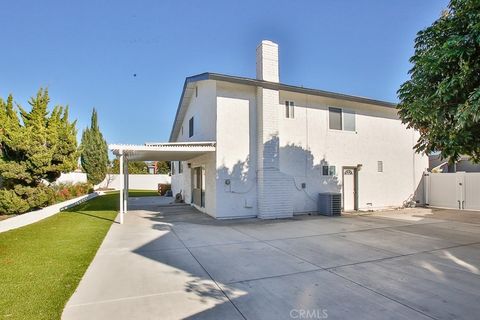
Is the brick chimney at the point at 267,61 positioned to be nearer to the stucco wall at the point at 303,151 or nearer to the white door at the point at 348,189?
the stucco wall at the point at 303,151

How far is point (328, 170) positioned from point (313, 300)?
9922 millimetres

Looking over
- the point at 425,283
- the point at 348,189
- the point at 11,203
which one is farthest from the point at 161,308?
the point at 348,189

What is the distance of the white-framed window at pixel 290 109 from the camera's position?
40.4ft

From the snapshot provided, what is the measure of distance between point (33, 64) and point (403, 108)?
1652cm

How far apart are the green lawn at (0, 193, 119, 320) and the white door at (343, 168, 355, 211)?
10.4 m

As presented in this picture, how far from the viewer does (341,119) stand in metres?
13.6

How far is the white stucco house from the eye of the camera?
1114cm

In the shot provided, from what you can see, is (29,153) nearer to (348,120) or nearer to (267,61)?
(267,61)

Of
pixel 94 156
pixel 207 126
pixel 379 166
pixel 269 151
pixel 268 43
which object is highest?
pixel 268 43

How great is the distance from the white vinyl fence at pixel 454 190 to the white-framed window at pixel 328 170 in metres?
6.44

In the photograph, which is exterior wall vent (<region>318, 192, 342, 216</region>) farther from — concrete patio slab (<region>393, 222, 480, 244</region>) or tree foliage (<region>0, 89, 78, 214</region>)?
tree foliage (<region>0, 89, 78, 214</region>)

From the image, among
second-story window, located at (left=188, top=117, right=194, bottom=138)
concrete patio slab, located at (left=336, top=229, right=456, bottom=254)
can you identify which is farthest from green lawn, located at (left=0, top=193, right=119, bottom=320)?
second-story window, located at (left=188, top=117, right=194, bottom=138)

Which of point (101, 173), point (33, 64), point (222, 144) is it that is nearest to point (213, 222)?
point (222, 144)

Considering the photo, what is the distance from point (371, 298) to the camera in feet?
12.6
